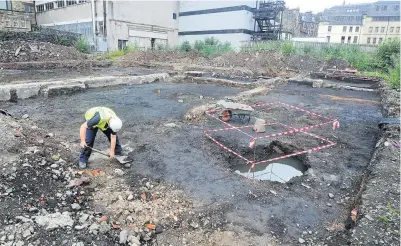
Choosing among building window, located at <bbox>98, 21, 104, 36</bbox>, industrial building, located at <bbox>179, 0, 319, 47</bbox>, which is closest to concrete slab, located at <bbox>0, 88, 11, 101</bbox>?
building window, located at <bbox>98, 21, 104, 36</bbox>

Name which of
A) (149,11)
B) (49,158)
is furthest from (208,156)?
(149,11)

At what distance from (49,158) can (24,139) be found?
29.7 inches

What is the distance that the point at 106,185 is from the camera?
382 cm

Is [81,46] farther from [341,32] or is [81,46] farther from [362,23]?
[362,23]

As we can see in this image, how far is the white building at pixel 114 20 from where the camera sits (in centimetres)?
2461

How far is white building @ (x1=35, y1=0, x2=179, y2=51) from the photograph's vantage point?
24.6 m

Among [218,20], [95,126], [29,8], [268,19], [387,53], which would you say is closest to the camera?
[95,126]

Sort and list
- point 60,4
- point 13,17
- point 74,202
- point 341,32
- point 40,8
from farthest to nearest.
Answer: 1. point 341,32
2. point 40,8
3. point 60,4
4. point 13,17
5. point 74,202

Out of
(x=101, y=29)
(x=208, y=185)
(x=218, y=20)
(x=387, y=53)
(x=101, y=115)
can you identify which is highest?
(x=218, y=20)

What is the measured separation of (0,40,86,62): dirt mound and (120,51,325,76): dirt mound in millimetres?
3576

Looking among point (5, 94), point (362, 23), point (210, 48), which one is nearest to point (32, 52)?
point (5, 94)

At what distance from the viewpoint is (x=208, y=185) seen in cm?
399

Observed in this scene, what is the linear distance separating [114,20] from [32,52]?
10.0m

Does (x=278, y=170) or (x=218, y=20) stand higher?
(x=218, y=20)
